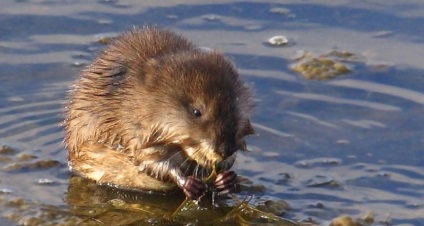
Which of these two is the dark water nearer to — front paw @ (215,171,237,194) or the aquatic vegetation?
the aquatic vegetation

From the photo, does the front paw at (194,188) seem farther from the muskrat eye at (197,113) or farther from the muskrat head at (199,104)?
the muskrat eye at (197,113)

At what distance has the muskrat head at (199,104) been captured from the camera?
847 centimetres

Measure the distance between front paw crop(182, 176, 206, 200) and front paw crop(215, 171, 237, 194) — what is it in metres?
0.11

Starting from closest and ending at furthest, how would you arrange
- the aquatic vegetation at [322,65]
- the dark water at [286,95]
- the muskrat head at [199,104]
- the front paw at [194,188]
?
the muskrat head at [199,104] < the front paw at [194,188] < the dark water at [286,95] < the aquatic vegetation at [322,65]

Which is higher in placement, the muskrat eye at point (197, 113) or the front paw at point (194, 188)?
the muskrat eye at point (197, 113)

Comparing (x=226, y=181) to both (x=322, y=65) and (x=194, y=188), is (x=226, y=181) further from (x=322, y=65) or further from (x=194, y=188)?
(x=322, y=65)

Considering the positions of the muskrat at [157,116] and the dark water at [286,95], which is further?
the dark water at [286,95]

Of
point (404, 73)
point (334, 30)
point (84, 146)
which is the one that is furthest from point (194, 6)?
point (84, 146)

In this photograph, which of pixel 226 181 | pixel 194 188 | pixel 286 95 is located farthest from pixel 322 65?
pixel 194 188

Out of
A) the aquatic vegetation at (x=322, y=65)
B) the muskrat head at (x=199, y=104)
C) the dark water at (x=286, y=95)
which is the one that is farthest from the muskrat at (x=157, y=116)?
the aquatic vegetation at (x=322, y=65)

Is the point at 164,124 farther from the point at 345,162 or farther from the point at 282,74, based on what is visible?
the point at 282,74

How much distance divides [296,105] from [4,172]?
2.49m

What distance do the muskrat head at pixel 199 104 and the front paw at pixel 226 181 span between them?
0.19m

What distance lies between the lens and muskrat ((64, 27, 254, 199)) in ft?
28.0
